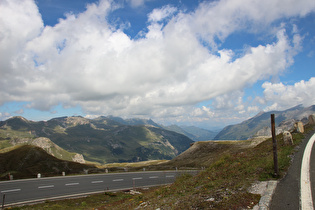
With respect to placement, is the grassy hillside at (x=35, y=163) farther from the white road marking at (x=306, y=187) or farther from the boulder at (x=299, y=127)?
the white road marking at (x=306, y=187)

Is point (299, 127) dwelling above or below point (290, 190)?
above

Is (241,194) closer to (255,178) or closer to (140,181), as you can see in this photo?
(255,178)

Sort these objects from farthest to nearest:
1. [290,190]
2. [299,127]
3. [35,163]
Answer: [35,163], [299,127], [290,190]

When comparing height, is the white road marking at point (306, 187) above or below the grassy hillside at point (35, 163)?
above

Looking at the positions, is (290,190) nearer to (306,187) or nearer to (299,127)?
(306,187)

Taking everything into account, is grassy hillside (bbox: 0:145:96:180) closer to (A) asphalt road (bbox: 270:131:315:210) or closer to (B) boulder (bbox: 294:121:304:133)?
(B) boulder (bbox: 294:121:304:133)

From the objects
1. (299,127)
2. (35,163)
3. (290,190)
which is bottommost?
(35,163)

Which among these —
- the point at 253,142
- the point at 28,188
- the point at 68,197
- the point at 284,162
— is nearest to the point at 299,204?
the point at 284,162

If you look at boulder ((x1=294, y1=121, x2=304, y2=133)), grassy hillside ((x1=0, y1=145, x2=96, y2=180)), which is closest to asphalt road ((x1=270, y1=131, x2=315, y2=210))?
boulder ((x1=294, y1=121, x2=304, y2=133))

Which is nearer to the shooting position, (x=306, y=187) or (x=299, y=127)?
(x=306, y=187)

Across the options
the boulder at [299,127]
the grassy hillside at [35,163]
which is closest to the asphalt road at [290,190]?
the boulder at [299,127]

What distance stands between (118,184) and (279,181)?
31521mm

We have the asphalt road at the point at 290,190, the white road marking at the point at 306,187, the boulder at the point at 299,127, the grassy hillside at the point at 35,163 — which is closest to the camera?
the white road marking at the point at 306,187

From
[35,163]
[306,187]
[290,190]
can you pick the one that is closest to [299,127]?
[306,187]
